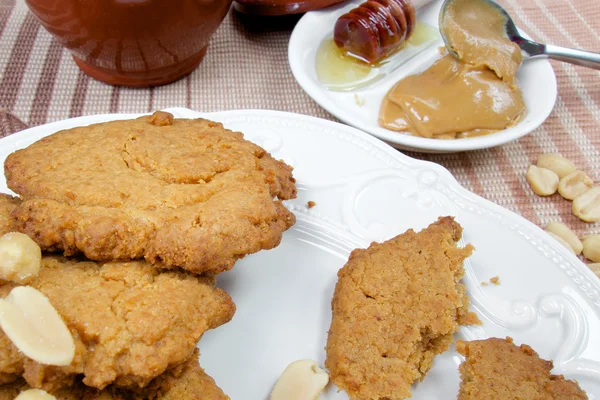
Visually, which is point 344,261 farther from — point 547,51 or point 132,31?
point 547,51

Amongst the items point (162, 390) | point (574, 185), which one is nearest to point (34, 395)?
point (162, 390)

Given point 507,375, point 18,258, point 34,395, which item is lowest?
point 507,375

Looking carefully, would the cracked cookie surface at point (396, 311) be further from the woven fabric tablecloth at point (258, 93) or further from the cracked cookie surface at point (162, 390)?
the woven fabric tablecloth at point (258, 93)

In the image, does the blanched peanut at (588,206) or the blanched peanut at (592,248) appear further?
the blanched peanut at (588,206)

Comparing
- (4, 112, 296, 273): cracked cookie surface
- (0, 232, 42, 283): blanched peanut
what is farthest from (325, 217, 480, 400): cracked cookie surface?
(0, 232, 42, 283): blanched peanut

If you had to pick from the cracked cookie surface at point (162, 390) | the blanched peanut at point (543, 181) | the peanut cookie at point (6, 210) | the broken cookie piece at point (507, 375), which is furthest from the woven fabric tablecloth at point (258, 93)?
the cracked cookie surface at point (162, 390)
